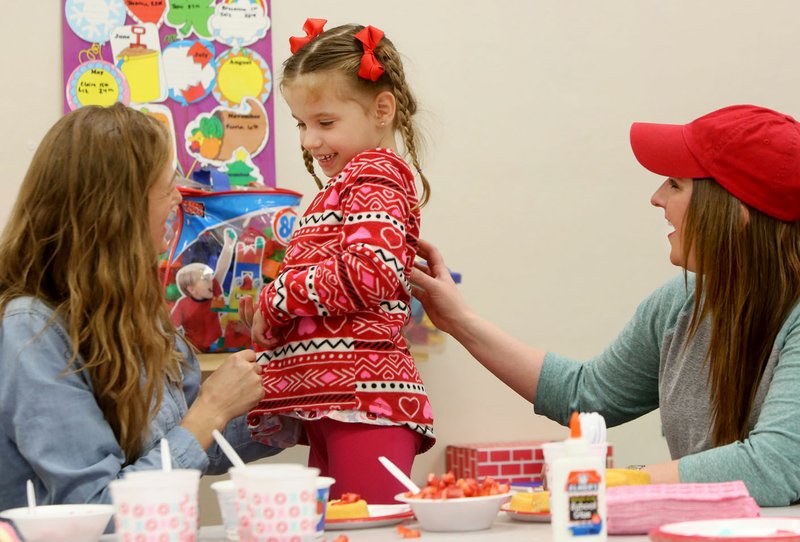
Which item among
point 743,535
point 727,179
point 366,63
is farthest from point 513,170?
point 743,535

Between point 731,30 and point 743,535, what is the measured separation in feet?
7.63

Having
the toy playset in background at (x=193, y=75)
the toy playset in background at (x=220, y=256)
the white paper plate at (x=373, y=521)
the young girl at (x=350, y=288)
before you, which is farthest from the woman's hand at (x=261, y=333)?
the white paper plate at (x=373, y=521)

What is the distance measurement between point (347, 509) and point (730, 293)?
778 mm

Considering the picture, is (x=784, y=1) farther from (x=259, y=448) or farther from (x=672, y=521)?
(x=672, y=521)

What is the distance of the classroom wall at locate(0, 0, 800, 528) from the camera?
2.73 metres

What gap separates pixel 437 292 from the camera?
2066 millimetres

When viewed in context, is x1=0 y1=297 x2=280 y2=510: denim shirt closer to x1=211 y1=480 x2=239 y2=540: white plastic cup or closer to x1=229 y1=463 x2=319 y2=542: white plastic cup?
x1=211 y1=480 x2=239 y2=540: white plastic cup

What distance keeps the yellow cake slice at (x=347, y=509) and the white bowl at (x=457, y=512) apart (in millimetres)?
96

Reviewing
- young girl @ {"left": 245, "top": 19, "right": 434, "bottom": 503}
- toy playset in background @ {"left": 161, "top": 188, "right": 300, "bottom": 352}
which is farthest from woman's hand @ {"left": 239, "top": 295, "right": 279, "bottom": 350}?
toy playset in background @ {"left": 161, "top": 188, "right": 300, "bottom": 352}

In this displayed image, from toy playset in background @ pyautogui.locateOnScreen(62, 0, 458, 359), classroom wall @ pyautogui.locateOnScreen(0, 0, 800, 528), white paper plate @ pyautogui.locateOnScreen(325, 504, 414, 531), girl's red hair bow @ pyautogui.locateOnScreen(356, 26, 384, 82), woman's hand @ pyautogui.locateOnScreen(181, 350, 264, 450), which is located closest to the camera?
white paper plate @ pyautogui.locateOnScreen(325, 504, 414, 531)

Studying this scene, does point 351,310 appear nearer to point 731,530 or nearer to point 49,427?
point 49,427

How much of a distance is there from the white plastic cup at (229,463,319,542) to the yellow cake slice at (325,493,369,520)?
26cm

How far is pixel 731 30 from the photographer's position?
3.00 m

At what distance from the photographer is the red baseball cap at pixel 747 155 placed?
1.59 m
